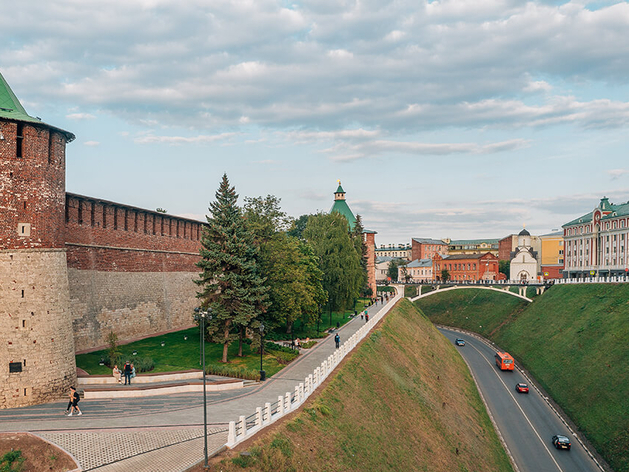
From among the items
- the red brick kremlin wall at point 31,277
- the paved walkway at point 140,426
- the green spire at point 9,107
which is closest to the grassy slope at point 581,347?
the paved walkway at point 140,426

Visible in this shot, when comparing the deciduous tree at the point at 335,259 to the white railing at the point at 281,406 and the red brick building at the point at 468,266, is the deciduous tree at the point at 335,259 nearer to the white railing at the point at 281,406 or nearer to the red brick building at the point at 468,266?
the white railing at the point at 281,406

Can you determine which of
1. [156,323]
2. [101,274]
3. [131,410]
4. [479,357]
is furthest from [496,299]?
[131,410]

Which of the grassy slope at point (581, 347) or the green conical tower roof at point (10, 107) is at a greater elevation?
the green conical tower roof at point (10, 107)

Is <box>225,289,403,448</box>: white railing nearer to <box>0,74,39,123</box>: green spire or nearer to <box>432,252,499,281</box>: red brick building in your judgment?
<box>0,74,39,123</box>: green spire

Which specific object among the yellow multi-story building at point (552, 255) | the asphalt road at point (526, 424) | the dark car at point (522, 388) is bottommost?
the asphalt road at point (526, 424)

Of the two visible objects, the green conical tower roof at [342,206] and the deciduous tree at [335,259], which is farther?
the green conical tower roof at [342,206]

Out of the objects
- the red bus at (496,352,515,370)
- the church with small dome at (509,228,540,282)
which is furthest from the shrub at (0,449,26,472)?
the church with small dome at (509,228,540,282)

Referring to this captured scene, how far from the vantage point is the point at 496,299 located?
80.1 m

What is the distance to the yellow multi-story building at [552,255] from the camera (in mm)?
116312

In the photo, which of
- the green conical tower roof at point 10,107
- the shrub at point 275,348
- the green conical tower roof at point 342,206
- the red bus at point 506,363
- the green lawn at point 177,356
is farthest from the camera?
the green conical tower roof at point 342,206

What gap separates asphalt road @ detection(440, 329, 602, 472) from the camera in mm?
31167

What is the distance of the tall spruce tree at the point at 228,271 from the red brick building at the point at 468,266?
8986 cm

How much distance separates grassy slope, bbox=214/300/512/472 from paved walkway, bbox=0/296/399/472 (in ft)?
6.82

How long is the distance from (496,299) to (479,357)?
25452 mm
